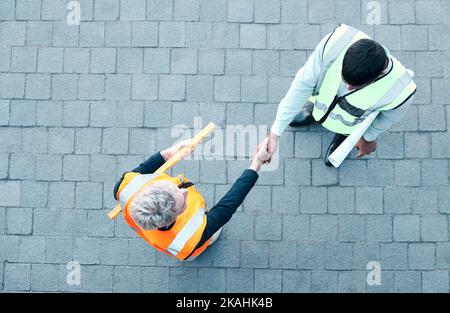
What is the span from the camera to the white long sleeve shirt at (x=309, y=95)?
11.4 feet

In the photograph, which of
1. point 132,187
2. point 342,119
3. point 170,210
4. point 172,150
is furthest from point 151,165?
point 342,119

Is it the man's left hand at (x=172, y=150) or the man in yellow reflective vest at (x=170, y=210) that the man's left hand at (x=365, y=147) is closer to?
the man in yellow reflective vest at (x=170, y=210)

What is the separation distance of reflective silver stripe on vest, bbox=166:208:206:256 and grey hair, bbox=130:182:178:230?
26 cm

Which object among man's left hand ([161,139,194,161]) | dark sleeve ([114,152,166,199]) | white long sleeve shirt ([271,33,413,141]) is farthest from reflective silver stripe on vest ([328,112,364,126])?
dark sleeve ([114,152,166,199])

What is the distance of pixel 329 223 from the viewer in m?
4.85

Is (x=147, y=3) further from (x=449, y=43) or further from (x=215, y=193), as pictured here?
(x=449, y=43)

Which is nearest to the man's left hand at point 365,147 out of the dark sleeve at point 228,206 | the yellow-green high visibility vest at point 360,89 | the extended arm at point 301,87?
the yellow-green high visibility vest at point 360,89

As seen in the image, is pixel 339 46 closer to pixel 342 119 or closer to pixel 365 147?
pixel 342 119

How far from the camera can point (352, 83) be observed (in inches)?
129

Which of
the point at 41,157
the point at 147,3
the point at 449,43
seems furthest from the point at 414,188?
the point at 41,157

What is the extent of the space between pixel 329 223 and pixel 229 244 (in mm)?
1037

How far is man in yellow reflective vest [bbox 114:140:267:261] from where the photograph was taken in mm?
3227

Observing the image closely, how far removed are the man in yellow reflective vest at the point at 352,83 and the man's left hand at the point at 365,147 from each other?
1.40ft

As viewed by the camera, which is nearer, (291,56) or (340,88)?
(340,88)
